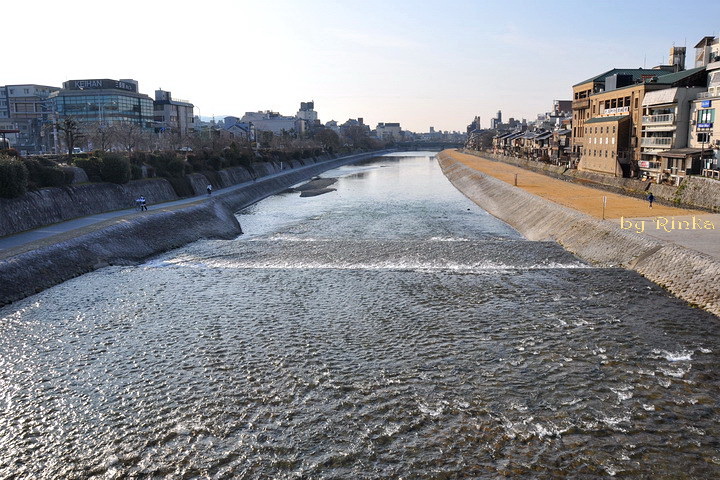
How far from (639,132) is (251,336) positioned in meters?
54.8

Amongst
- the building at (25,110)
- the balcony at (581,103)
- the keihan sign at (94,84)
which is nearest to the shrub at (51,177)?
the balcony at (581,103)

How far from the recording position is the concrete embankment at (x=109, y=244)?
75.7ft

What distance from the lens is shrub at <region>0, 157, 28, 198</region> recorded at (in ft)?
98.5

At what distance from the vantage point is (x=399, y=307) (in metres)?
20.9

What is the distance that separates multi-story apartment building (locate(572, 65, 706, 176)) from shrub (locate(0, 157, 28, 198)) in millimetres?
56097

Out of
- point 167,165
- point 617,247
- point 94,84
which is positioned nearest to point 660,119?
point 617,247

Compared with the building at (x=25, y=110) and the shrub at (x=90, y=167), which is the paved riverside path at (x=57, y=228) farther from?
the building at (x=25, y=110)

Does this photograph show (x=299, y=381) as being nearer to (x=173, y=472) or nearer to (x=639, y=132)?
(x=173, y=472)

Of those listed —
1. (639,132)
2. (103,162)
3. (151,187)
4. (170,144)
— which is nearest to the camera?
(103,162)

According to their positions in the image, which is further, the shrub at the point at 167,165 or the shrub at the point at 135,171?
the shrub at the point at 167,165

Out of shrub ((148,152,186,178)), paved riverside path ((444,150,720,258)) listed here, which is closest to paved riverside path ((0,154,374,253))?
shrub ((148,152,186,178))

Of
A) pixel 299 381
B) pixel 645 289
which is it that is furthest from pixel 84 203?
pixel 645 289

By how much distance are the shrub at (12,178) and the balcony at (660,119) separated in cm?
5389
